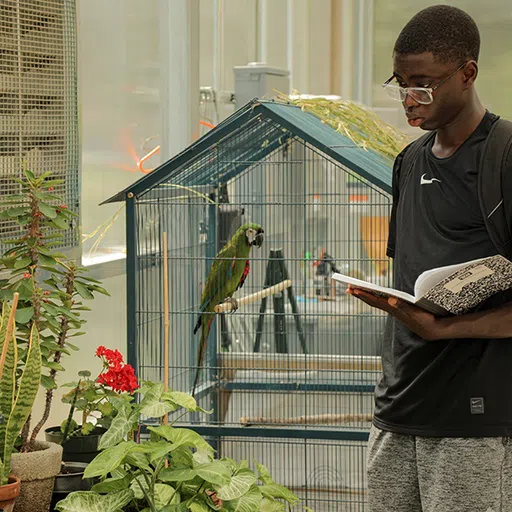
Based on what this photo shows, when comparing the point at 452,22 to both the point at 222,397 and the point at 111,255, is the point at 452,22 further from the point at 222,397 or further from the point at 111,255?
the point at 111,255

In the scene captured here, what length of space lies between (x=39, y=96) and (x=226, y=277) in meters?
0.85

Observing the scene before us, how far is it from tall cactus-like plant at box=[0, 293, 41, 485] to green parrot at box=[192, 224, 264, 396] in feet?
3.17

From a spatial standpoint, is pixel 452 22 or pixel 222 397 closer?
pixel 452 22

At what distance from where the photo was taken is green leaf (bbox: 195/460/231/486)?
7.05ft

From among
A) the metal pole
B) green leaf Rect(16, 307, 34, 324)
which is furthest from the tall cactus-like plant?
the metal pole

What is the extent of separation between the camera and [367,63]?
31.8 ft

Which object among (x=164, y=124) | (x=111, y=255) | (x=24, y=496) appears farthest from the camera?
(x=164, y=124)

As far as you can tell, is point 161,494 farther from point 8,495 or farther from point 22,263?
point 22,263

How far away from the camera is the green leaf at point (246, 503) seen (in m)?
2.23

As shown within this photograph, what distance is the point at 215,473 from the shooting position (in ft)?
7.12

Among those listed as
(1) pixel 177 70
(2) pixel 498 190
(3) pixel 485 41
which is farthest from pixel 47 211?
(3) pixel 485 41

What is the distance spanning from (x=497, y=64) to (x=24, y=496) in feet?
26.3

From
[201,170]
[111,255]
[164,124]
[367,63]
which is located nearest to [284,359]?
[201,170]

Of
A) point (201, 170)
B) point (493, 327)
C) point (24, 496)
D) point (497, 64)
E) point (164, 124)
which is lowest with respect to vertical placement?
point (24, 496)
